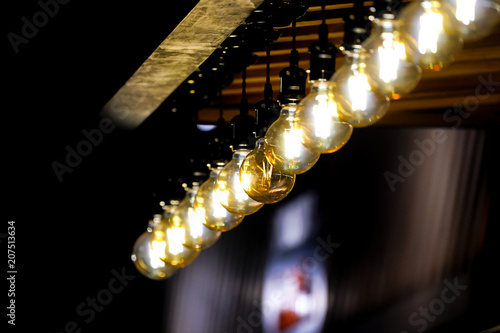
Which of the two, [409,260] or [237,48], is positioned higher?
[237,48]

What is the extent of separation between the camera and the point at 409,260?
221 inches

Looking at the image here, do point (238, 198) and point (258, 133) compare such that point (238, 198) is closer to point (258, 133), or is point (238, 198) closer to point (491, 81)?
point (258, 133)

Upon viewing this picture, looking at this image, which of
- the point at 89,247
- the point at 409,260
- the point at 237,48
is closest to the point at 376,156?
the point at 409,260

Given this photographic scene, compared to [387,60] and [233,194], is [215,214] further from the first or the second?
[387,60]

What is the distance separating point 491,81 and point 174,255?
2.18 metres

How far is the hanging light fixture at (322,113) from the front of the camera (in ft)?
6.41

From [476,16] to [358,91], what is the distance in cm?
45

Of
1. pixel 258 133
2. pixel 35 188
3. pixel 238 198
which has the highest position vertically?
pixel 258 133

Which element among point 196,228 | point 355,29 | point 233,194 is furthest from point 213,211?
point 355,29

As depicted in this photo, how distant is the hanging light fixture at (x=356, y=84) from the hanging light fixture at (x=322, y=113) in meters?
0.11

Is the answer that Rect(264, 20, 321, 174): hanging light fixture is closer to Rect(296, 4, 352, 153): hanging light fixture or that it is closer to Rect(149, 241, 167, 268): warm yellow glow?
Rect(296, 4, 352, 153): hanging light fixture

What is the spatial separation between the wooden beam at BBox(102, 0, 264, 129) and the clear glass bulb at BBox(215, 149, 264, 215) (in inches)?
19.8

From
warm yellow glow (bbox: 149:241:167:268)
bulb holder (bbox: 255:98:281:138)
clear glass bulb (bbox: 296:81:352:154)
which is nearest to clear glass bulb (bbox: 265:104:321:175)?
clear glass bulb (bbox: 296:81:352:154)

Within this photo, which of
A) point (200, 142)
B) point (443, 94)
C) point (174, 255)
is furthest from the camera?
point (443, 94)
